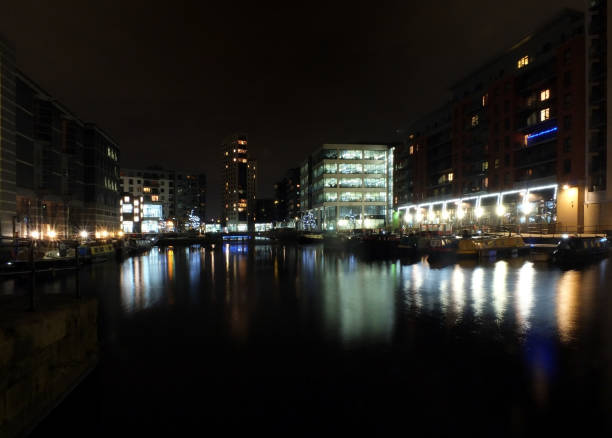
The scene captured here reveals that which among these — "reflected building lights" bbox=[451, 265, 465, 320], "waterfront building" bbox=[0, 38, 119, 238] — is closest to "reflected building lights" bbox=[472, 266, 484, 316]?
"reflected building lights" bbox=[451, 265, 465, 320]

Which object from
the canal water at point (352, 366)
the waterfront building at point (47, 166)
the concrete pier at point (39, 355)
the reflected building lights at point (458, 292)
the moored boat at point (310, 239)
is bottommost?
the moored boat at point (310, 239)

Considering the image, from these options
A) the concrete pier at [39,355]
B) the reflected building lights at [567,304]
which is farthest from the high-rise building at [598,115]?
the concrete pier at [39,355]

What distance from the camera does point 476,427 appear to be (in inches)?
222

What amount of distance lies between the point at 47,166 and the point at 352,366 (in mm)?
56766

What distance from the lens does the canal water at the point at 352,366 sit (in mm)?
5949

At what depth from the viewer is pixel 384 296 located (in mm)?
16359

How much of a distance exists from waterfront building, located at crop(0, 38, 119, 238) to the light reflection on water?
55.1 feet

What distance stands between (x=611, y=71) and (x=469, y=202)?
114ft

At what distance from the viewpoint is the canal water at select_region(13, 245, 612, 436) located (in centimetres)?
595

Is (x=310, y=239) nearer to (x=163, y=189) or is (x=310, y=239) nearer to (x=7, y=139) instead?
(x=7, y=139)

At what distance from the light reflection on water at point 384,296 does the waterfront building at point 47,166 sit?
1679 cm

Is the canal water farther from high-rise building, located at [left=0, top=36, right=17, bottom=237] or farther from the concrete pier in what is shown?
high-rise building, located at [left=0, top=36, right=17, bottom=237]

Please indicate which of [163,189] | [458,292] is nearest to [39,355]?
[458,292]

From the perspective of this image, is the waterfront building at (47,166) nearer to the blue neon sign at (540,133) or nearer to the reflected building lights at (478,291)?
the reflected building lights at (478,291)
